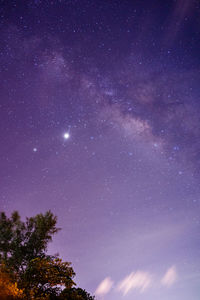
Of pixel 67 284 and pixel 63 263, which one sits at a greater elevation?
pixel 63 263

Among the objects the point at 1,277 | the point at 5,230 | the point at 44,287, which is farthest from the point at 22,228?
the point at 1,277

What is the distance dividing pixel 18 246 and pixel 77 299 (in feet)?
35.1

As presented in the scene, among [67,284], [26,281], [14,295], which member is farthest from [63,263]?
[14,295]

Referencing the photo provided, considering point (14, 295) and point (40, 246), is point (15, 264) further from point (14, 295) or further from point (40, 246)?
point (14, 295)

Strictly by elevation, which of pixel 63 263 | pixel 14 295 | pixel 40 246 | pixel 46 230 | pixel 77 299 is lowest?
pixel 14 295

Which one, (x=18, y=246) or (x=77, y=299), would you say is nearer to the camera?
(x=77, y=299)

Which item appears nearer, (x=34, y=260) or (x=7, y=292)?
(x=7, y=292)

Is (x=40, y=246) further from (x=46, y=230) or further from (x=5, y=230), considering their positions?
(x=5, y=230)

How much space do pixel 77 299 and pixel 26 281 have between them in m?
3.73

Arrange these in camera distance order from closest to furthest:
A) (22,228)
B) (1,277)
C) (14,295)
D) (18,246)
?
(14,295)
(1,277)
(18,246)
(22,228)

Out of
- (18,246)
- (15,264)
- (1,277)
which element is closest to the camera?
(1,277)

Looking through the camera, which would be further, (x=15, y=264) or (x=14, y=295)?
(x=15, y=264)

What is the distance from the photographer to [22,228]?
76.1ft

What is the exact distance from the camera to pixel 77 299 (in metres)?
13.5
